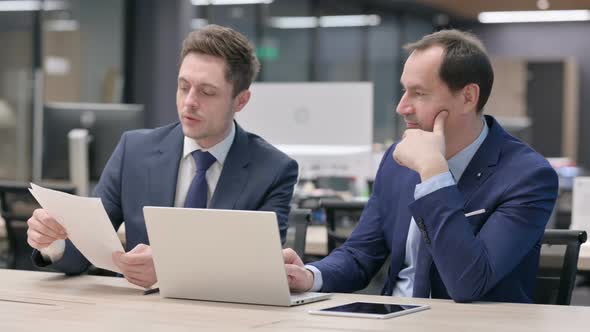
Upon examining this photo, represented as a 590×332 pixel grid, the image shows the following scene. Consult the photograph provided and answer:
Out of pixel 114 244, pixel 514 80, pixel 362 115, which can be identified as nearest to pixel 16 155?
pixel 362 115

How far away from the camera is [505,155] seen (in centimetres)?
238

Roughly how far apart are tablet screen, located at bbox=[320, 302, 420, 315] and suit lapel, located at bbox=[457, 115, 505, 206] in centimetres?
43

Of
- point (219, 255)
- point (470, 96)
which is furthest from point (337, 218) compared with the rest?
point (219, 255)

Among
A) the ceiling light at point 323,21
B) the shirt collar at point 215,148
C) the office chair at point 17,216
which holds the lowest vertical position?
the office chair at point 17,216

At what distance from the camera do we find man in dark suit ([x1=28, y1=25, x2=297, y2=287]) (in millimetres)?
2730

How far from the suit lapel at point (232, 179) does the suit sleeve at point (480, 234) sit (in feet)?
2.29

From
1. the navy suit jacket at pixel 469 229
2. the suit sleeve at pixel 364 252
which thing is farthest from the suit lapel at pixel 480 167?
the suit sleeve at pixel 364 252

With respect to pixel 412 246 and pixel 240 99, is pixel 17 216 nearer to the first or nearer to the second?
pixel 240 99

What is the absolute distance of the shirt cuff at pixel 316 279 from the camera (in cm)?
235

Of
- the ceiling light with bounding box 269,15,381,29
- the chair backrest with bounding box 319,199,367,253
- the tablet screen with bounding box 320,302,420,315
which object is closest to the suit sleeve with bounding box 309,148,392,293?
the tablet screen with bounding box 320,302,420,315

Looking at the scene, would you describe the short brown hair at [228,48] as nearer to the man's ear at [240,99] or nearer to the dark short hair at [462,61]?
the man's ear at [240,99]

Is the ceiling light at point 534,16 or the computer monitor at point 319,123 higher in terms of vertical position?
the ceiling light at point 534,16

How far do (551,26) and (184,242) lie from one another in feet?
49.8

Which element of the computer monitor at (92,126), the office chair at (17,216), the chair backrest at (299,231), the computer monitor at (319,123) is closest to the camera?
the chair backrest at (299,231)
